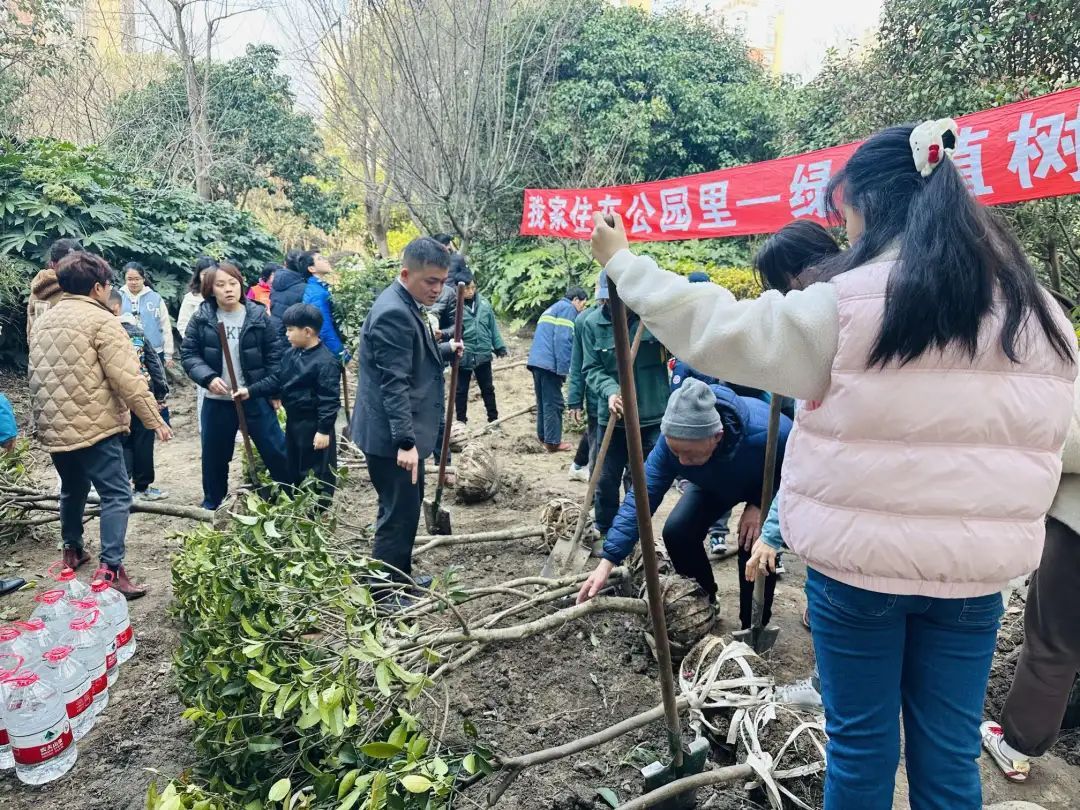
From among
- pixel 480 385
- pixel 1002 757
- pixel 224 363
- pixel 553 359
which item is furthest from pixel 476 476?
pixel 1002 757

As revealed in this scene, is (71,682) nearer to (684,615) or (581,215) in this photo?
(684,615)

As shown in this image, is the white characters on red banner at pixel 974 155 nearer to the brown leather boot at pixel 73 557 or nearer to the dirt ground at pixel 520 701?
the dirt ground at pixel 520 701

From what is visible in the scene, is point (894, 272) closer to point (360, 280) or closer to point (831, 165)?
point (831, 165)

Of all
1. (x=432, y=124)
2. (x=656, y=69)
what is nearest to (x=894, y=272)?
(x=432, y=124)

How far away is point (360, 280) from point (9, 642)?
804 centimetres

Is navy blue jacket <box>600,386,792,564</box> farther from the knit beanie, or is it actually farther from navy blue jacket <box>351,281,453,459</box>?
navy blue jacket <box>351,281,453,459</box>

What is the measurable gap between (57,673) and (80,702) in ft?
0.51

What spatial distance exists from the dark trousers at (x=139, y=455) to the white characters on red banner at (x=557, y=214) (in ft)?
18.0

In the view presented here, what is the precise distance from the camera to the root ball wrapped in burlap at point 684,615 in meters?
2.94

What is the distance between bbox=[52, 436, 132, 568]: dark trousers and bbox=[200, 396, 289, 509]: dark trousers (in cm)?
78

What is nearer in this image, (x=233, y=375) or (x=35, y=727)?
(x=35, y=727)

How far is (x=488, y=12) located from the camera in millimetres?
9078

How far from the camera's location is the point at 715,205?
6.32 m

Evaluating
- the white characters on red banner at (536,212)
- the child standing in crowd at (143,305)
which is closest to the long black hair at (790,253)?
the child standing in crowd at (143,305)
